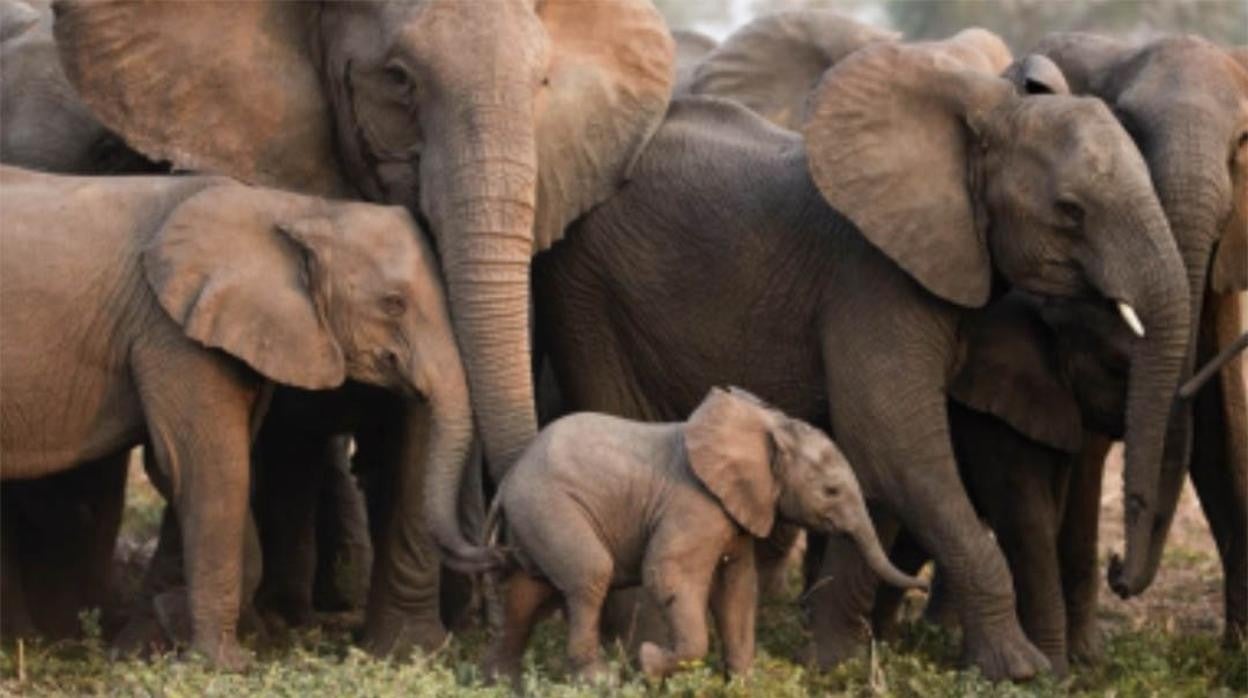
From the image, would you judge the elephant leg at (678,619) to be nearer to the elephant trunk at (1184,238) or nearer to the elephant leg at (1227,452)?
the elephant trunk at (1184,238)

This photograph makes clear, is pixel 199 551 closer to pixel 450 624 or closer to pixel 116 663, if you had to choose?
pixel 116 663

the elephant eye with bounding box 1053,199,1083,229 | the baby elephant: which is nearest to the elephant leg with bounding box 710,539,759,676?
the baby elephant

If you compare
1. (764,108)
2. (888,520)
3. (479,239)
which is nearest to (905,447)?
(888,520)

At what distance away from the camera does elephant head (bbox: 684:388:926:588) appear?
8.55 metres

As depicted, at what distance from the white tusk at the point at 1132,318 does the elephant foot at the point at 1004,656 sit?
33.6 inches

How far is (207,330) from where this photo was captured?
29.2 feet

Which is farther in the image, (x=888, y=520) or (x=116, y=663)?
(x=888, y=520)

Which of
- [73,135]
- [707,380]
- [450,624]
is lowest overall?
[450,624]

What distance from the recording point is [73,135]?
10.3 metres

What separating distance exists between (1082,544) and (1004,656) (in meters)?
1.04

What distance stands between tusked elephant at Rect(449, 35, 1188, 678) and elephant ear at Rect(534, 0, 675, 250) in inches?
5.9

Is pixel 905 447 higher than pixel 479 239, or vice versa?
pixel 479 239

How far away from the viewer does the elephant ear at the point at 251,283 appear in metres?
8.91

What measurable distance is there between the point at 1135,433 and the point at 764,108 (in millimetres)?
4047
